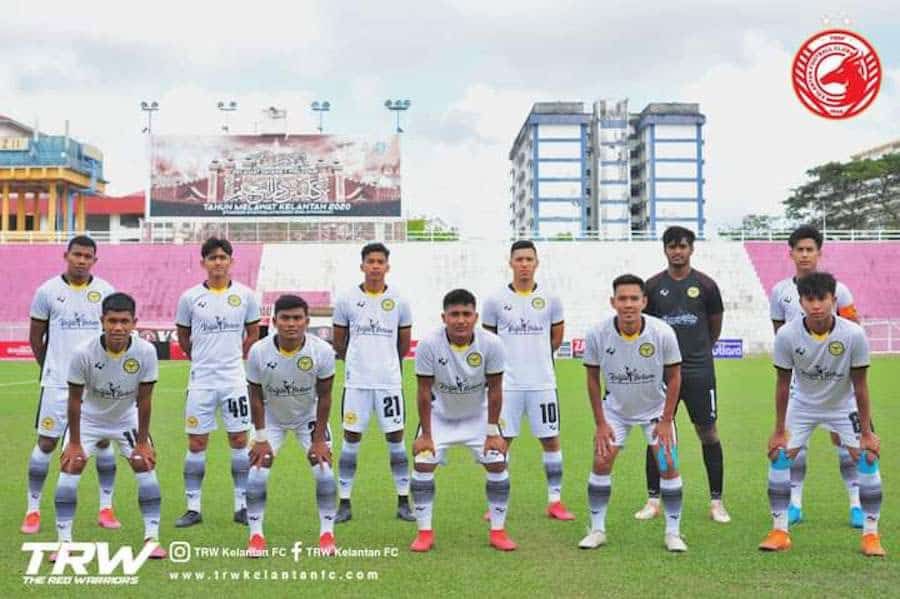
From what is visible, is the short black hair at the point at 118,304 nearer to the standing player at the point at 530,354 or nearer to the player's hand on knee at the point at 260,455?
the player's hand on knee at the point at 260,455

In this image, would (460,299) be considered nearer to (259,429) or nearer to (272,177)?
(259,429)

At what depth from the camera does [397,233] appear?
47562 millimetres

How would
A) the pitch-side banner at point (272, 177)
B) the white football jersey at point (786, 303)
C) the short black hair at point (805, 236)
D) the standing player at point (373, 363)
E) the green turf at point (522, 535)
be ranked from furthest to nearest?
1. the pitch-side banner at point (272, 177)
2. the standing player at point (373, 363)
3. the white football jersey at point (786, 303)
4. the short black hair at point (805, 236)
5. the green turf at point (522, 535)

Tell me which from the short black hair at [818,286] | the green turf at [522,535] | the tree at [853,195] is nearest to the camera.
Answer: the green turf at [522,535]

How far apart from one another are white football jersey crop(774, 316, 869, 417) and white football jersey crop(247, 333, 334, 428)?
3.07 m

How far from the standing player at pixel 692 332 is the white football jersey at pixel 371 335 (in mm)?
2084

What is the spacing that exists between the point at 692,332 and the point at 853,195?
64.8 metres

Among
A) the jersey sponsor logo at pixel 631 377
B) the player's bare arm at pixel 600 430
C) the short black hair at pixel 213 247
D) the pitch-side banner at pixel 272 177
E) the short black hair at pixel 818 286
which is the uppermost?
the pitch-side banner at pixel 272 177

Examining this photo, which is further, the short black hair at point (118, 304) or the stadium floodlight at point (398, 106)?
the stadium floodlight at point (398, 106)

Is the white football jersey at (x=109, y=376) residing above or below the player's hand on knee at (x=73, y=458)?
above

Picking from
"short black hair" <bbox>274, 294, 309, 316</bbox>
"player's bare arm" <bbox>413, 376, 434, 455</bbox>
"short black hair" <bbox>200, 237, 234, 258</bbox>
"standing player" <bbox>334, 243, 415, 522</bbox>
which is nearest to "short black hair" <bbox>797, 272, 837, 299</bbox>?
"player's bare arm" <bbox>413, 376, 434, 455</bbox>

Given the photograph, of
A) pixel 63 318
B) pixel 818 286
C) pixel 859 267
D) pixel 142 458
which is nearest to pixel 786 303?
pixel 818 286

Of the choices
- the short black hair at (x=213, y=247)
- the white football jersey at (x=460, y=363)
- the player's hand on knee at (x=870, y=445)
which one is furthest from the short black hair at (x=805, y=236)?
the short black hair at (x=213, y=247)

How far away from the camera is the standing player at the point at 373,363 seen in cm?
783
